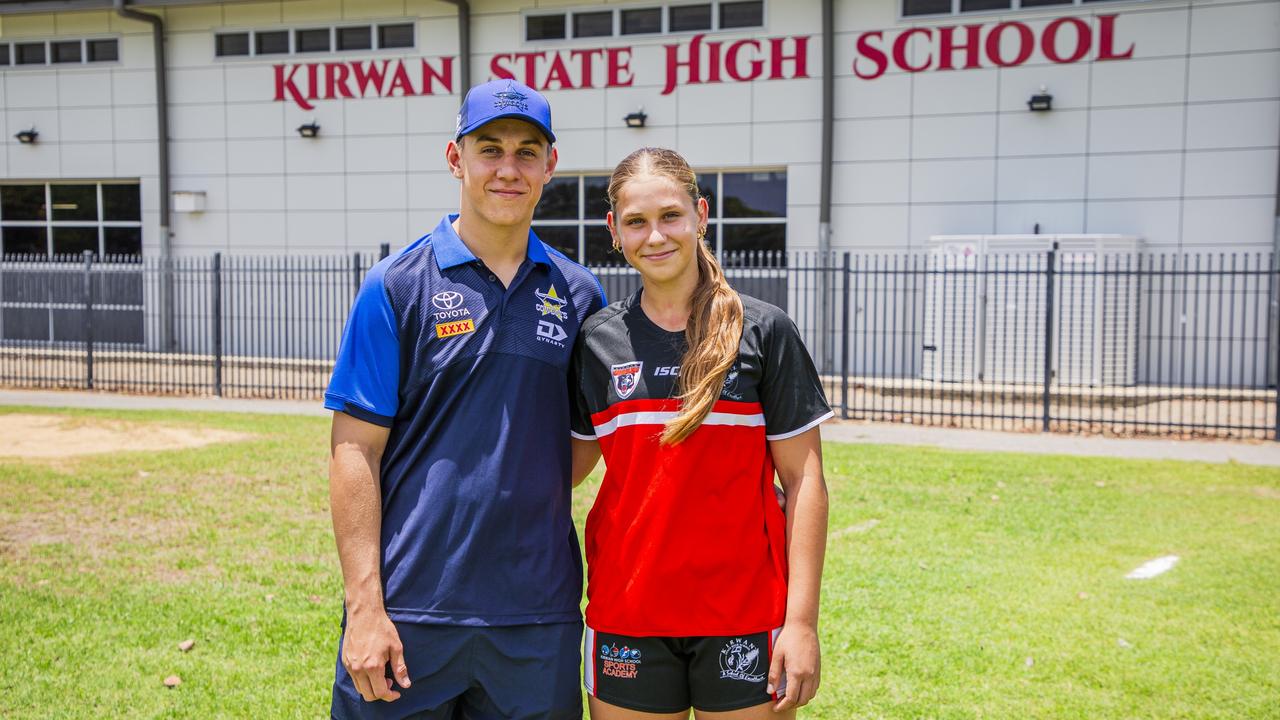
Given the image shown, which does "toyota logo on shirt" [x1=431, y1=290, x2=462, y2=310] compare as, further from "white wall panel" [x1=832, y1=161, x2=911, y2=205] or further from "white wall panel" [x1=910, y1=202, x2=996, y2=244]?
"white wall panel" [x1=832, y1=161, x2=911, y2=205]

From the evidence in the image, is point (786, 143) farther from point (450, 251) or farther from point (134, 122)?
point (450, 251)

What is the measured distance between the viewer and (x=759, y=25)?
18375 mm

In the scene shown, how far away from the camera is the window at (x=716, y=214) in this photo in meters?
18.8

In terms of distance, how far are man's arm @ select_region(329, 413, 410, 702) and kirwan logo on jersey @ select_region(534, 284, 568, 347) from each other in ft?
1.56

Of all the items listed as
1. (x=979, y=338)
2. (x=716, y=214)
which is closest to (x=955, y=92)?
(x=979, y=338)

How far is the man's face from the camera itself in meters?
2.74

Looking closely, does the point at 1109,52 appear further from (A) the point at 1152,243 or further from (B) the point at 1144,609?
(B) the point at 1144,609

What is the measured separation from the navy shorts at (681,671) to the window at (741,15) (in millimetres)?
17064

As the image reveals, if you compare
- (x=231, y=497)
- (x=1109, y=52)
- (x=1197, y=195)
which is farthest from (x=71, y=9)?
→ (x=1197, y=195)

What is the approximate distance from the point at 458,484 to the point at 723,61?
55.5ft

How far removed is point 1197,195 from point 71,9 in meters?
20.7

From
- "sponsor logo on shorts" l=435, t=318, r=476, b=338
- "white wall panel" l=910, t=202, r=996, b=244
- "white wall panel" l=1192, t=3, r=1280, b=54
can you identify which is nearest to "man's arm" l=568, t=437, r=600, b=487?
"sponsor logo on shorts" l=435, t=318, r=476, b=338

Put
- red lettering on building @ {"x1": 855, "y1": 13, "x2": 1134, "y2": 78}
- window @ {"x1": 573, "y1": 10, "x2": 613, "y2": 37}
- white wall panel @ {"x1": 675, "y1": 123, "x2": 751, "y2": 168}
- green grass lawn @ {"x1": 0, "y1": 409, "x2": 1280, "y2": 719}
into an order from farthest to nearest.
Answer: window @ {"x1": 573, "y1": 10, "x2": 613, "y2": 37} < white wall panel @ {"x1": 675, "y1": 123, "x2": 751, "y2": 168} < red lettering on building @ {"x1": 855, "y1": 13, "x2": 1134, "y2": 78} < green grass lawn @ {"x1": 0, "y1": 409, "x2": 1280, "y2": 719}

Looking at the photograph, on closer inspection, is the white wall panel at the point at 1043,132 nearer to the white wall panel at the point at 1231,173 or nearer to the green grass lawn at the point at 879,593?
the white wall panel at the point at 1231,173
